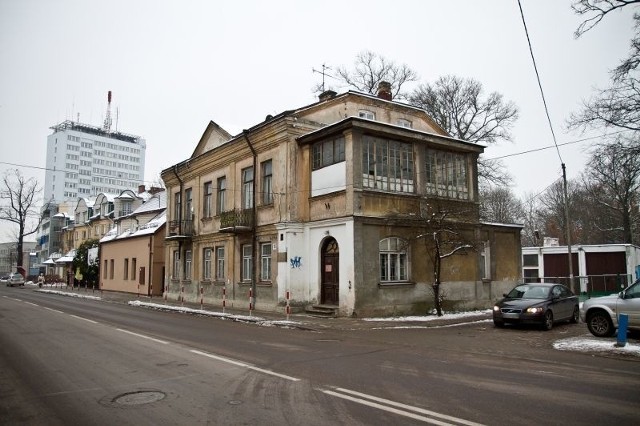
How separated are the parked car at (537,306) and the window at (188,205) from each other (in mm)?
20284

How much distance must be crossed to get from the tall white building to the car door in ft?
423

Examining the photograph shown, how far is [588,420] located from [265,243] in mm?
18483

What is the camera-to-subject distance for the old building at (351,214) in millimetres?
19359

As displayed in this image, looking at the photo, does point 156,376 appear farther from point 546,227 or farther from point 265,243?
point 546,227

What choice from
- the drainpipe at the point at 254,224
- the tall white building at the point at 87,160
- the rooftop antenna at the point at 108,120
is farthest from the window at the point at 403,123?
the rooftop antenna at the point at 108,120

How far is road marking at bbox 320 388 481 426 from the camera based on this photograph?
17.9 feet

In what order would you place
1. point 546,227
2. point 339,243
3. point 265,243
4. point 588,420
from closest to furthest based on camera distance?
point 588,420 < point 339,243 < point 265,243 < point 546,227

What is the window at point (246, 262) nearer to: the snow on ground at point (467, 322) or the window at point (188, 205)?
the snow on ground at point (467, 322)

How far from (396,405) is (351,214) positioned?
13.0m

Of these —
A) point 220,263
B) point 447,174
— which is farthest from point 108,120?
point 447,174

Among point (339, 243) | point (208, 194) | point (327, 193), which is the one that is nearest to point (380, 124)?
point (327, 193)

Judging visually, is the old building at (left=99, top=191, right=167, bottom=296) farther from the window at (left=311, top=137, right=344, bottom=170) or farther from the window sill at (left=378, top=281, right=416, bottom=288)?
the window sill at (left=378, top=281, right=416, bottom=288)

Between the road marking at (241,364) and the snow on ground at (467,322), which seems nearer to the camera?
the road marking at (241,364)

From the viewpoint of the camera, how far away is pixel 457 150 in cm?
2328
